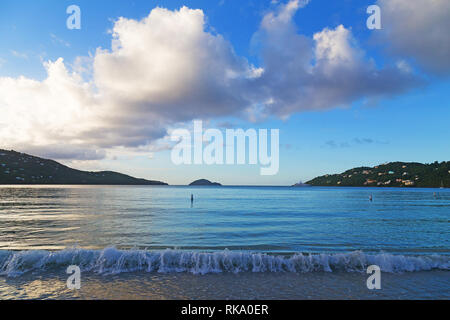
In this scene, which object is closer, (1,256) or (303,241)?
(1,256)

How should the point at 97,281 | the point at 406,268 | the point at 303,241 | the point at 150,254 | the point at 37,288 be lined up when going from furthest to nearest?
the point at 303,241 → the point at 150,254 → the point at 406,268 → the point at 97,281 → the point at 37,288

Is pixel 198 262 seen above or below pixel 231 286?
above

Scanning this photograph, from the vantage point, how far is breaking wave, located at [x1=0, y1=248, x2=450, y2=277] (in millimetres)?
11430

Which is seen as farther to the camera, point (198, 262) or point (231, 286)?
point (198, 262)

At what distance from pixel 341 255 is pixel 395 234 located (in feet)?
49.0

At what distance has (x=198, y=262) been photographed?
1177 centimetres

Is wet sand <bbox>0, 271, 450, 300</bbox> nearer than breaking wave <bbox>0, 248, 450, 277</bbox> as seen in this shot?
Yes

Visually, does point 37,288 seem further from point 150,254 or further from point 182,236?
point 182,236

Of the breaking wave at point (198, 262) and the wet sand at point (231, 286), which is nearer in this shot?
the wet sand at point (231, 286)

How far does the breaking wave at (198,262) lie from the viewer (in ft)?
37.5

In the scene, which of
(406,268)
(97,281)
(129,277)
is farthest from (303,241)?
(97,281)
